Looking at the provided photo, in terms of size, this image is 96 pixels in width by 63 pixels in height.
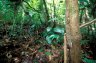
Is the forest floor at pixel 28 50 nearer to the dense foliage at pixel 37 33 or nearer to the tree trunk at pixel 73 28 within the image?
the dense foliage at pixel 37 33

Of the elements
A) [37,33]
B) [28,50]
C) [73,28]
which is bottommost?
[28,50]

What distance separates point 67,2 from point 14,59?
2677 millimetres

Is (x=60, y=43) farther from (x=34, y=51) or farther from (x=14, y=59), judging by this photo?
(x=14, y=59)

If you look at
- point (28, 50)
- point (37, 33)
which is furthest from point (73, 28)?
point (37, 33)

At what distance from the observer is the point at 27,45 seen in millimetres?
6109

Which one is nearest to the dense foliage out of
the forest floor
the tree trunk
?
the forest floor

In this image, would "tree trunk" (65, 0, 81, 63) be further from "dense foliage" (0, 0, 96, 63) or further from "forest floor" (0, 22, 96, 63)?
"forest floor" (0, 22, 96, 63)

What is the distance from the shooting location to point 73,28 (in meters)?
3.63

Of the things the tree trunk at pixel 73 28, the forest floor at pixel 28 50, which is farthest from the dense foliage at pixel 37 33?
the tree trunk at pixel 73 28

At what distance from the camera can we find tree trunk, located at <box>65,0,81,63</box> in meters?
3.57

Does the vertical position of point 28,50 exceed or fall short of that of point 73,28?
it falls short

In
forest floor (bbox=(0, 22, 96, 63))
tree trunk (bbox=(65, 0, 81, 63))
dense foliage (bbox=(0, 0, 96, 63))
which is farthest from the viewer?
dense foliage (bbox=(0, 0, 96, 63))

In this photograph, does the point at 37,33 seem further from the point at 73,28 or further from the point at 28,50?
the point at 73,28

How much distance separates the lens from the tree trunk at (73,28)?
3572 millimetres
